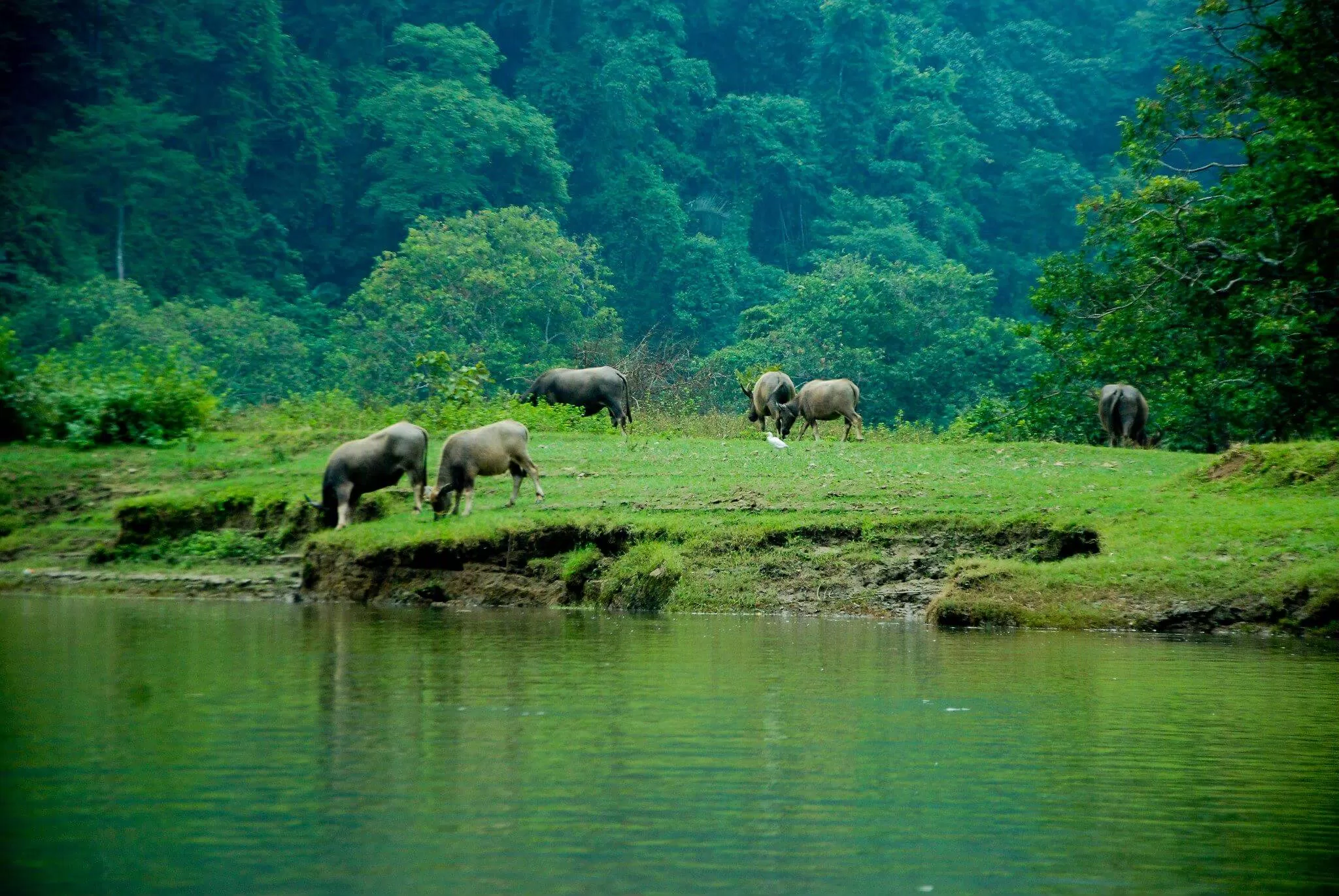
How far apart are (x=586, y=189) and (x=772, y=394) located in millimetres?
38976

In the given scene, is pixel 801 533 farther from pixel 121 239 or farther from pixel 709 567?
pixel 121 239

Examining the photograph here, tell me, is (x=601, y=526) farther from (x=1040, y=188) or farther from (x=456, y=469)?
(x=1040, y=188)

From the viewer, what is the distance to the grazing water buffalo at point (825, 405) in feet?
104

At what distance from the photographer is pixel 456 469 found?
21312 mm

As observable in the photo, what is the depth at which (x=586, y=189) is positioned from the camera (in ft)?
230

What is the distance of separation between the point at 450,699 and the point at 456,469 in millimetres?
10937

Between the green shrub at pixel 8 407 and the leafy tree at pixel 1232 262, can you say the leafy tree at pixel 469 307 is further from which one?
the leafy tree at pixel 1232 262

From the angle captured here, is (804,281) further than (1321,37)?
Yes

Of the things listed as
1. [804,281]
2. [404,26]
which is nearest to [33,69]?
[404,26]

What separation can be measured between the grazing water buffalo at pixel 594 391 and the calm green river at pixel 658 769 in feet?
57.9

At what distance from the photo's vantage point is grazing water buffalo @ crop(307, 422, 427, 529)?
71.6ft

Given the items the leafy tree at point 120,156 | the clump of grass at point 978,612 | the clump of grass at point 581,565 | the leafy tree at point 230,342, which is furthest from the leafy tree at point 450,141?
the clump of grass at point 978,612

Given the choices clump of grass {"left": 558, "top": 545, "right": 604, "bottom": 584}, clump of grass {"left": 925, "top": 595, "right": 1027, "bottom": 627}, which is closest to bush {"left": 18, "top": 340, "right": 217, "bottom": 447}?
clump of grass {"left": 558, "top": 545, "right": 604, "bottom": 584}

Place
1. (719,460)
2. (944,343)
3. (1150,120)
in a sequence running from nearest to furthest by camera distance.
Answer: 1. (719,460)
2. (1150,120)
3. (944,343)
